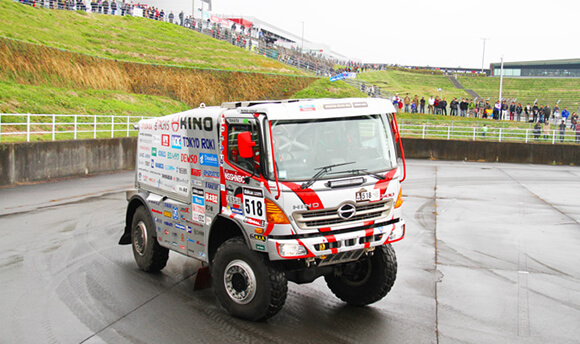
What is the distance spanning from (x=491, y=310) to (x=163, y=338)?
4.23m

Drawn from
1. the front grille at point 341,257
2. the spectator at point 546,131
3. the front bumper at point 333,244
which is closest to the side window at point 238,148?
the front bumper at point 333,244

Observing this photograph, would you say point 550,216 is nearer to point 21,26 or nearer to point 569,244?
point 569,244

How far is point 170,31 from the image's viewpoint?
59.3 metres

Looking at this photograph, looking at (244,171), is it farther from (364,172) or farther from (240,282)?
(364,172)

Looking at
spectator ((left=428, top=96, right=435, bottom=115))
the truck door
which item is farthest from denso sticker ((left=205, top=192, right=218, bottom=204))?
spectator ((left=428, top=96, right=435, bottom=115))

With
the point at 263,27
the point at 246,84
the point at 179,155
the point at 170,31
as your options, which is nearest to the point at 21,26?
the point at 246,84

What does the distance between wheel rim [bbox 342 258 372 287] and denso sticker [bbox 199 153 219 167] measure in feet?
7.49

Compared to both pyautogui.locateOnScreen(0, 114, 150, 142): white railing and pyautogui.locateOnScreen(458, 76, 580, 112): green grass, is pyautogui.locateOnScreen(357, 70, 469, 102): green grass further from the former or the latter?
pyautogui.locateOnScreen(0, 114, 150, 142): white railing

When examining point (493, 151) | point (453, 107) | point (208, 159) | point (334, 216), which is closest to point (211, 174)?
point (208, 159)

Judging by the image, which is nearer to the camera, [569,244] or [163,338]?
[163,338]

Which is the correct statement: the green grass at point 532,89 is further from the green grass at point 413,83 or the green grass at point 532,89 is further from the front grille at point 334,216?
the front grille at point 334,216

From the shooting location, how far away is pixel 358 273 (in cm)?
776

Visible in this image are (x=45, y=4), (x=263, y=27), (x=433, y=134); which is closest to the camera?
(x=433, y=134)

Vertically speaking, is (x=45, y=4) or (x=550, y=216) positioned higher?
(x=45, y=4)
